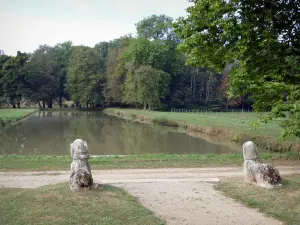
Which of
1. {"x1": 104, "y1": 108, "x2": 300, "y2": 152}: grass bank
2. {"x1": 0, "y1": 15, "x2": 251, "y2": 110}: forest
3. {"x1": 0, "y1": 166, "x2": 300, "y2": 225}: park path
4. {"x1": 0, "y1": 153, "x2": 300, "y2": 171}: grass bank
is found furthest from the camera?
{"x1": 0, "y1": 15, "x2": 251, "y2": 110}: forest

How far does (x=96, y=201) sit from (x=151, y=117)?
4143cm

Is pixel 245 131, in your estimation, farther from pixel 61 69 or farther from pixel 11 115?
pixel 61 69

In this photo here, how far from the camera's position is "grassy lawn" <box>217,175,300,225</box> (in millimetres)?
9250

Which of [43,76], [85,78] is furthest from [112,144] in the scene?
[43,76]

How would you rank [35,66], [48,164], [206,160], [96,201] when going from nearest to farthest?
[96,201]
[48,164]
[206,160]
[35,66]

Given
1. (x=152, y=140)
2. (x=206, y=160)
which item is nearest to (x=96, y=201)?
(x=206, y=160)

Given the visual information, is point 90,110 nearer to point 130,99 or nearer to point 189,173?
point 130,99

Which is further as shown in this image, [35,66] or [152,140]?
[35,66]

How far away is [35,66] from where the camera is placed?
84.1 m

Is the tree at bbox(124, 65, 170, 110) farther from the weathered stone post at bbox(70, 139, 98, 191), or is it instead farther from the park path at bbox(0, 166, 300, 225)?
the weathered stone post at bbox(70, 139, 98, 191)

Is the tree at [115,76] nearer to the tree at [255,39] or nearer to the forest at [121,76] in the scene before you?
the forest at [121,76]

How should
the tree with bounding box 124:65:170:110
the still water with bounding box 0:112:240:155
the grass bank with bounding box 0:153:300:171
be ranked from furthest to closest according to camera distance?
the tree with bounding box 124:65:170:110, the still water with bounding box 0:112:240:155, the grass bank with bounding box 0:153:300:171

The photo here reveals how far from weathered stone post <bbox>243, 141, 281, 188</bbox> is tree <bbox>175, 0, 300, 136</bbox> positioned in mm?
1894

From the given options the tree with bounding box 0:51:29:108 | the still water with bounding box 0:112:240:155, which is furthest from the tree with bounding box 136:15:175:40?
the still water with bounding box 0:112:240:155
